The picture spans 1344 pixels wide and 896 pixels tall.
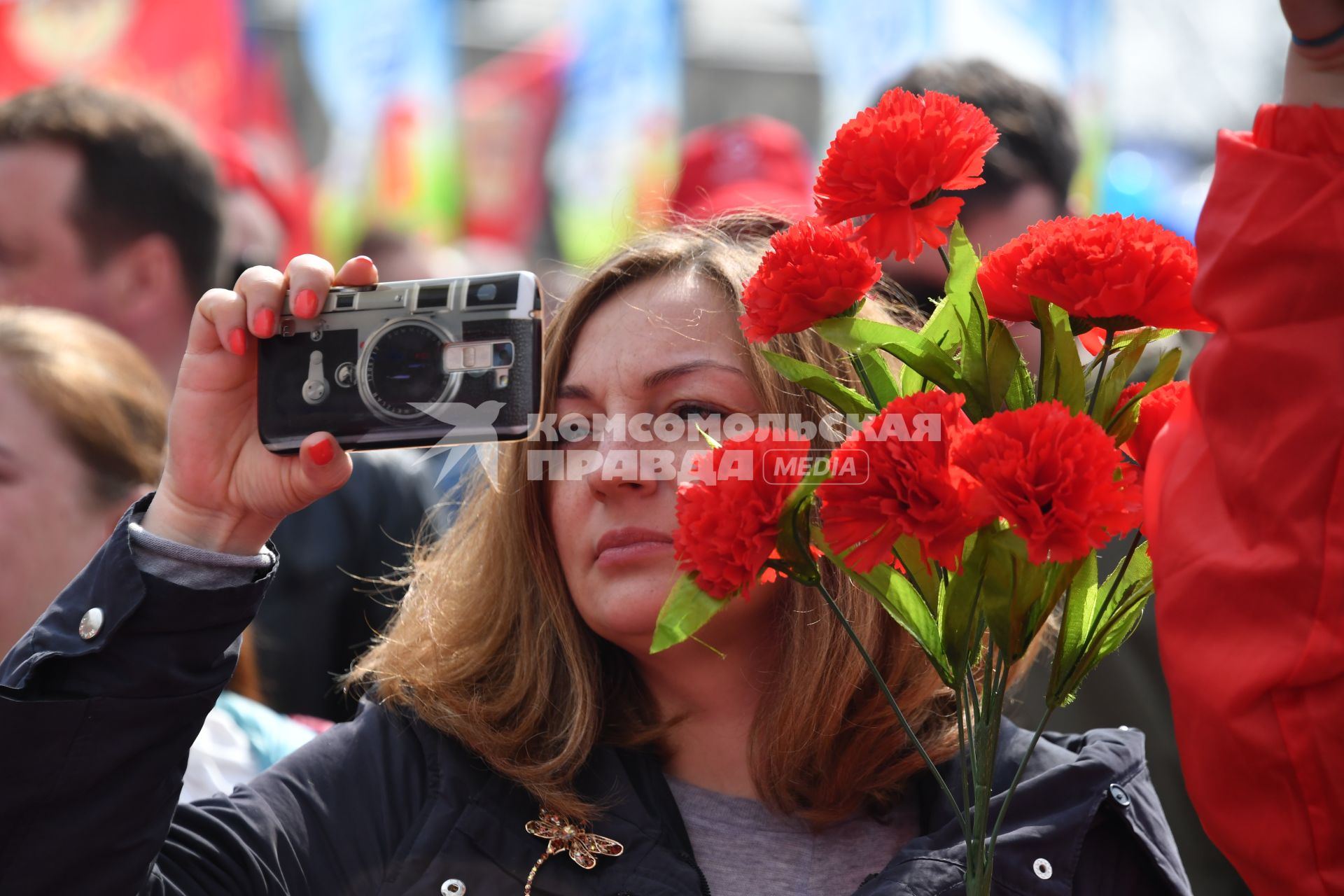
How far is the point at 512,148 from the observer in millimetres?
9250

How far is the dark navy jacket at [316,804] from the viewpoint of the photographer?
1286mm

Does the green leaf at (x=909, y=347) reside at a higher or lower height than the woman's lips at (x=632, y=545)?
higher

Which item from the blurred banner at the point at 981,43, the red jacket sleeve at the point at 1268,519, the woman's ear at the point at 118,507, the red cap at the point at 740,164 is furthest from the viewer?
the blurred banner at the point at 981,43

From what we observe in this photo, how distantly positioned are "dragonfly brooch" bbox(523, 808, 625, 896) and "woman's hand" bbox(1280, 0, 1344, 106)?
3.38 ft

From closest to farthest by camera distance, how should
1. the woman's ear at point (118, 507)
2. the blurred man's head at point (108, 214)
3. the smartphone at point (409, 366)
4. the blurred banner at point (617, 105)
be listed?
the smartphone at point (409, 366) < the woman's ear at point (118, 507) < the blurred man's head at point (108, 214) < the blurred banner at point (617, 105)

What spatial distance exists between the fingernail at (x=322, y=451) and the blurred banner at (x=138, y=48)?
5414mm

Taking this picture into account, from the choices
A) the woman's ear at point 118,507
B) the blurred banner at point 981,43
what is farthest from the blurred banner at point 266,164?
the blurred banner at point 981,43

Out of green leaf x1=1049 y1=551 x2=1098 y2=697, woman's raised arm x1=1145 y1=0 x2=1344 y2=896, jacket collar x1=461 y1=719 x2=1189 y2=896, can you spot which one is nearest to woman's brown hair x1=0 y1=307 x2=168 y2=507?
jacket collar x1=461 y1=719 x2=1189 y2=896

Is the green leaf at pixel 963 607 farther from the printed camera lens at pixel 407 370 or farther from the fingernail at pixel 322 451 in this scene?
the fingernail at pixel 322 451

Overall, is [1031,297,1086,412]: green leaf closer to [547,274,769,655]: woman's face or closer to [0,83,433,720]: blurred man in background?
[547,274,769,655]: woman's face

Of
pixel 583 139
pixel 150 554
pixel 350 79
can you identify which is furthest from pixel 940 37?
pixel 150 554

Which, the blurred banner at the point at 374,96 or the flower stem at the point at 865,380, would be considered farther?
the blurred banner at the point at 374,96

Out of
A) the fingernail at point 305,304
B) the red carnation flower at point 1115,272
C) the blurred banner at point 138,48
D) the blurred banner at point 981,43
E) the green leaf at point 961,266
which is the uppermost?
the blurred banner at point 138,48

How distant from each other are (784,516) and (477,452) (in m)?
1.11
